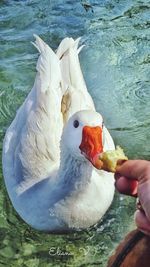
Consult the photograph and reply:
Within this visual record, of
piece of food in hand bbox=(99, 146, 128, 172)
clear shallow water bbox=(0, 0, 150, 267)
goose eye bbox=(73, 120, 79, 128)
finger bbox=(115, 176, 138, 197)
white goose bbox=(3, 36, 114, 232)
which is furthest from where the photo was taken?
clear shallow water bbox=(0, 0, 150, 267)

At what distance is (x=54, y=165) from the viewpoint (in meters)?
4.41

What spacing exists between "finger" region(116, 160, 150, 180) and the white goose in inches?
60.6

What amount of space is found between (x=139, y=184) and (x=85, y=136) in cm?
164

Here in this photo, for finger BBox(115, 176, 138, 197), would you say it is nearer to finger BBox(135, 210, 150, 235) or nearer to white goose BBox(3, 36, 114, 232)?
finger BBox(135, 210, 150, 235)

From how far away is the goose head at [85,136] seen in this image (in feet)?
11.3

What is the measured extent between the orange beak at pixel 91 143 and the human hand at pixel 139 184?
50.4 inches

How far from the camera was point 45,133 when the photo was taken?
175 inches

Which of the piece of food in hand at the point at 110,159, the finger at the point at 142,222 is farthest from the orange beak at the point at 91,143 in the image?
the finger at the point at 142,222

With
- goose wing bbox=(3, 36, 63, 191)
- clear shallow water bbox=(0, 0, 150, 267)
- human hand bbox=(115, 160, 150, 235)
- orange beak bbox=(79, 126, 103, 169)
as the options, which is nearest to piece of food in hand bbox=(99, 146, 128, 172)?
orange beak bbox=(79, 126, 103, 169)

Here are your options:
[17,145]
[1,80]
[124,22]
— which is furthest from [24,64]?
[17,145]

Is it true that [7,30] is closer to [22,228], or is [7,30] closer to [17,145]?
[17,145]

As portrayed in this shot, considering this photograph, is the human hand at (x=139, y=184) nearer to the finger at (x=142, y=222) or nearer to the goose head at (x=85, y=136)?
the finger at (x=142, y=222)

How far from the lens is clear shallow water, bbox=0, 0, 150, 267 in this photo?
4156 millimetres

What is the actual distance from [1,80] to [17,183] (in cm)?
222
